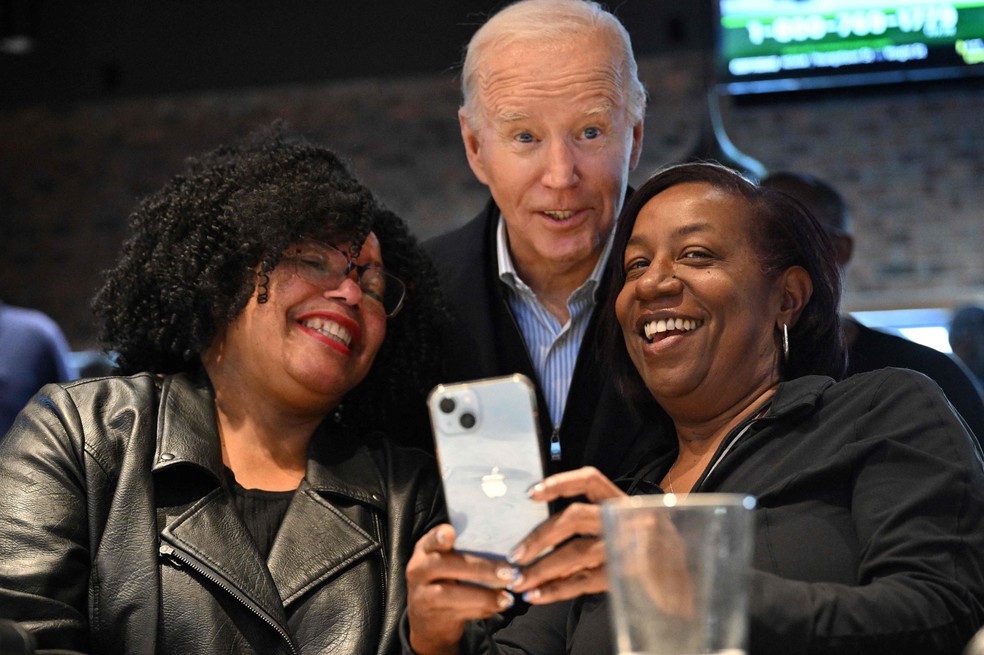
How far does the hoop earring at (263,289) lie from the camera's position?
224cm

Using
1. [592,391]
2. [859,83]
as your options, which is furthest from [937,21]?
[592,391]

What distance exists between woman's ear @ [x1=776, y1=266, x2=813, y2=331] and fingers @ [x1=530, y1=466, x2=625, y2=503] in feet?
2.37

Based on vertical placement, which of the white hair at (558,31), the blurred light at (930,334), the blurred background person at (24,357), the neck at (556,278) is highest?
the white hair at (558,31)

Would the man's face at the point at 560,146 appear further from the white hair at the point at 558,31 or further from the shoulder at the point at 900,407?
the shoulder at the point at 900,407

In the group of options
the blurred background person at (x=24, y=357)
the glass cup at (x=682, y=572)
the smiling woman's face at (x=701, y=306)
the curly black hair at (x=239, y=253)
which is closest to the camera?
the glass cup at (x=682, y=572)

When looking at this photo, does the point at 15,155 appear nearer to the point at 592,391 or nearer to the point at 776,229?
the point at 592,391

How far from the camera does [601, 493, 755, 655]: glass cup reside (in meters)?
1.12

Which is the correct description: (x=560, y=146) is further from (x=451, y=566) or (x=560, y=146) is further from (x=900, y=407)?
(x=451, y=566)

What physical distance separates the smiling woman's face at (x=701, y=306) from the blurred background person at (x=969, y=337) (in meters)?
2.82

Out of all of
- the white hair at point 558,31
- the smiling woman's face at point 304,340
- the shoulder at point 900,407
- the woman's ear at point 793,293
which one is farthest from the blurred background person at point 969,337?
the smiling woman's face at point 304,340

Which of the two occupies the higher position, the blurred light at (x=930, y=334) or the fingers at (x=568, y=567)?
the fingers at (x=568, y=567)

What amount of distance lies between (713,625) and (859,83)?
381cm

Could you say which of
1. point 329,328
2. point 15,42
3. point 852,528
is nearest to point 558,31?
point 329,328

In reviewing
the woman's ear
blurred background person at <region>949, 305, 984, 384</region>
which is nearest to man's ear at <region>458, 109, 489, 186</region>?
the woman's ear
